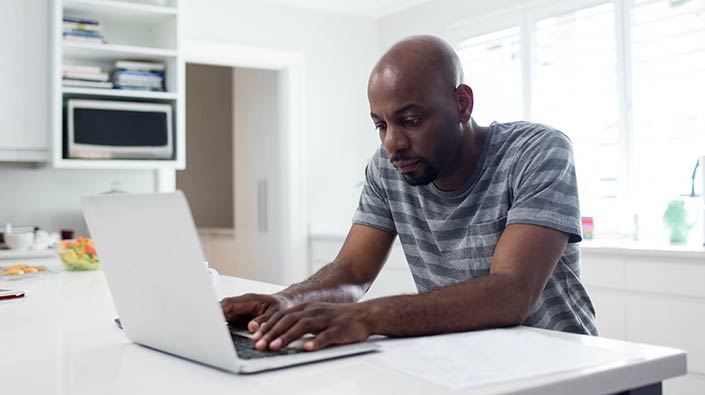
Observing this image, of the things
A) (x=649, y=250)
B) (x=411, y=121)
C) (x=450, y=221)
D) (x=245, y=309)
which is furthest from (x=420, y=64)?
(x=649, y=250)

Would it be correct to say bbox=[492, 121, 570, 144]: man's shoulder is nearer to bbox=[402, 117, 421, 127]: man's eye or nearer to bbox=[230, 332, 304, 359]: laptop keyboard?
bbox=[402, 117, 421, 127]: man's eye

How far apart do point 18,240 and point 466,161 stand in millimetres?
2694

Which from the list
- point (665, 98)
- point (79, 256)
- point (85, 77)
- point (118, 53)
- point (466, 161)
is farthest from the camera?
point (118, 53)

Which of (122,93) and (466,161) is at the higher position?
(122,93)

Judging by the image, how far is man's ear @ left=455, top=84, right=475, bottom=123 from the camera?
4.95 feet

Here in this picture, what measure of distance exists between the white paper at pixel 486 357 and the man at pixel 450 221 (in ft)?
0.20

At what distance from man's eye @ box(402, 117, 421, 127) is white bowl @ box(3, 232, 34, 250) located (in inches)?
105

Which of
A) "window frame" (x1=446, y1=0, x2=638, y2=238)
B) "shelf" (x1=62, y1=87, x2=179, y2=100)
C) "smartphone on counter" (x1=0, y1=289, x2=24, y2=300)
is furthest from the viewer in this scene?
"shelf" (x1=62, y1=87, x2=179, y2=100)

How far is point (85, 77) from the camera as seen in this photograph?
3775 millimetres

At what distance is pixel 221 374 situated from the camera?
85cm

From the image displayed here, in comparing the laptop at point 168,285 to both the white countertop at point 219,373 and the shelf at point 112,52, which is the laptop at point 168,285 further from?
the shelf at point 112,52

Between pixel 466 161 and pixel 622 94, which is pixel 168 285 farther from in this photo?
pixel 622 94

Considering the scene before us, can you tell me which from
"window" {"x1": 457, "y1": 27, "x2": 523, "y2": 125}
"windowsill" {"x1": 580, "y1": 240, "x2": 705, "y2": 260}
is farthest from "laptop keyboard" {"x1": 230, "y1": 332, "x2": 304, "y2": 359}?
"window" {"x1": 457, "y1": 27, "x2": 523, "y2": 125}

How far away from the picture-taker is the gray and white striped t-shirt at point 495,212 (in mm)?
1317
